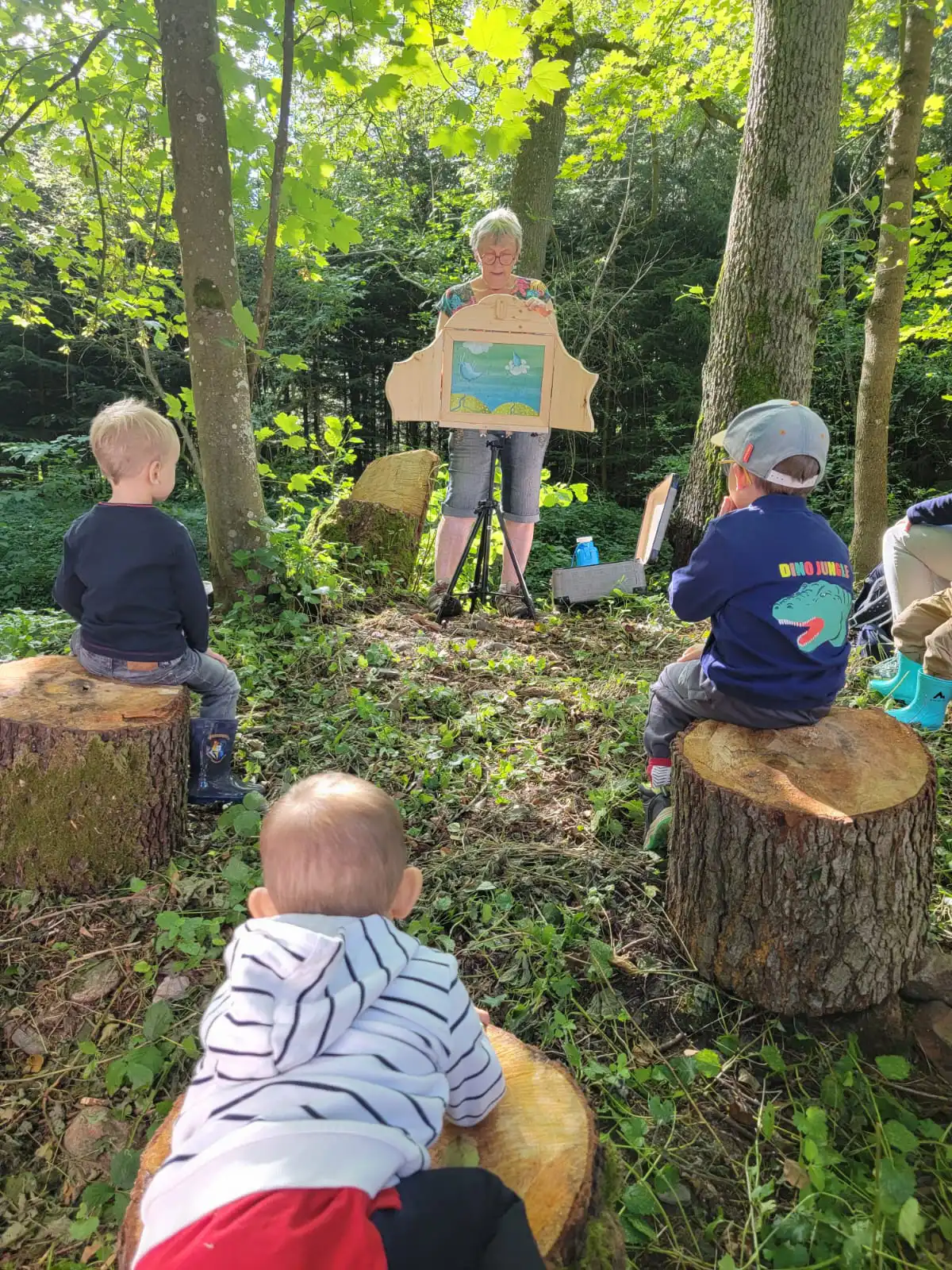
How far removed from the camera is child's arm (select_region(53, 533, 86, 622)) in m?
2.73

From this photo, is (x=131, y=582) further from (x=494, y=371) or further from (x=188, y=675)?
(x=494, y=371)

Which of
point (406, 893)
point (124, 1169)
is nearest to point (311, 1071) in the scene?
point (406, 893)

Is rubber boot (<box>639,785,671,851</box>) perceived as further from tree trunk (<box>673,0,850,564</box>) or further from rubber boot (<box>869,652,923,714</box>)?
tree trunk (<box>673,0,850,564</box>)

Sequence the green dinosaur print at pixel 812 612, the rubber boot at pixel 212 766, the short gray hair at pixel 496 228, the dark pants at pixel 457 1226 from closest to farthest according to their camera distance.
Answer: the dark pants at pixel 457 1226 → the green dinosaur print at pixel 812 612 → the rubber boot at pixel 212 766 → the short gray hair at pixel 496 228

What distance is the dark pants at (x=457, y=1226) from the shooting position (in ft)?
3.37

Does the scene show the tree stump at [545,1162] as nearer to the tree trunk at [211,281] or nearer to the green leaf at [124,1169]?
the green leaf at [124,1169]

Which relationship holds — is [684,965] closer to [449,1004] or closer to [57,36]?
[449,1004]

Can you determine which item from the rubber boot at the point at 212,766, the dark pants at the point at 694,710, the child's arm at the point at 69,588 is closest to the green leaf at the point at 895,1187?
the dark pants at the point at 694,710

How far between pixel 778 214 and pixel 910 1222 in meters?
5.14

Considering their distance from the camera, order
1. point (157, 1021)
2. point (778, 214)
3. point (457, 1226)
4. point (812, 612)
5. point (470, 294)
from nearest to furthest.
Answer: point (457, 1226) → point (157, 1021) → point (812, 612) → point (470, 294) → point (778, 214)

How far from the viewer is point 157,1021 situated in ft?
6.54

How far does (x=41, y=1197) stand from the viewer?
168cm

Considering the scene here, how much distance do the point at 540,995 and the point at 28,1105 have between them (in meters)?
1.30

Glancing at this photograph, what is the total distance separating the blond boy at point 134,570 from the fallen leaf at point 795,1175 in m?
2.33
